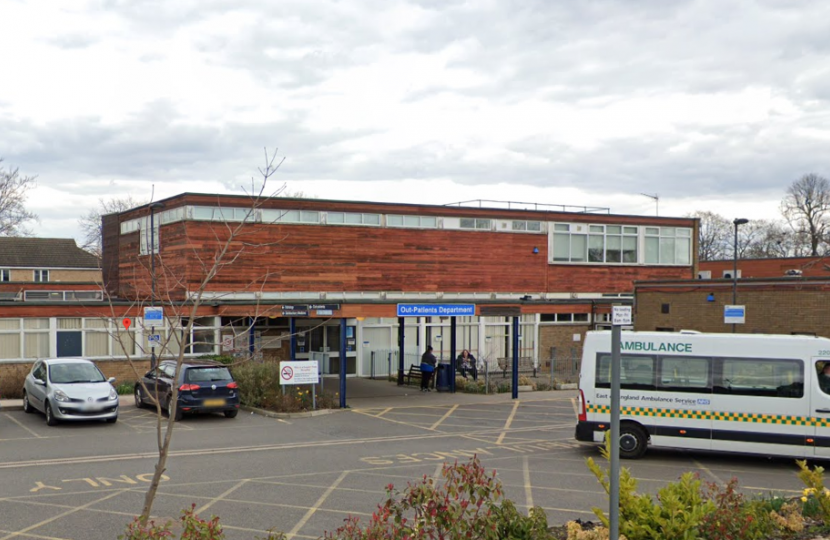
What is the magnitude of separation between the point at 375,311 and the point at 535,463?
876cm

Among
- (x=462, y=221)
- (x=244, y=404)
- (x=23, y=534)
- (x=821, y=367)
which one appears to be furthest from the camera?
(x=462, y=221)

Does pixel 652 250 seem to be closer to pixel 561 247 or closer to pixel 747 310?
pixel 561 247

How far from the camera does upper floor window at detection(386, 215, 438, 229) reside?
33.0 metres

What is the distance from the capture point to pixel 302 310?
73.6 feet

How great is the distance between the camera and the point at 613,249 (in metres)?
39.0

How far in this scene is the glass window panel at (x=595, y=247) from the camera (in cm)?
3841

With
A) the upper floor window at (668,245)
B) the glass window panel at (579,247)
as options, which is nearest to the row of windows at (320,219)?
the glass window panel at (579,247)

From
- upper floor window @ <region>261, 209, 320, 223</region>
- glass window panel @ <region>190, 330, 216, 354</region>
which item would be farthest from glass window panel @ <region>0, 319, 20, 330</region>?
upper floor window @ <region>261, 209, 320, 223</region>

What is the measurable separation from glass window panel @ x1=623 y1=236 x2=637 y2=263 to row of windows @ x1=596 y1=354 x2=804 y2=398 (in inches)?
971

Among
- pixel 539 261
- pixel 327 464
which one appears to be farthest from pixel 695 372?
pixel 539 261

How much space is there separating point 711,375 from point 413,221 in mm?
19948

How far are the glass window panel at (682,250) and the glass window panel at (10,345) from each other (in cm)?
3014

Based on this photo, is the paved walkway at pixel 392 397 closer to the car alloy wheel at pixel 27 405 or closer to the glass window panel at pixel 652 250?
the car alloy wheel at pixel 27 405

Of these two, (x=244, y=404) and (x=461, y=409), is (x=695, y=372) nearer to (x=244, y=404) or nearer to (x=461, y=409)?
(x=461, y=409)
